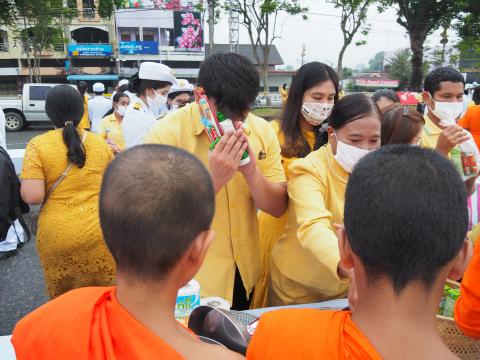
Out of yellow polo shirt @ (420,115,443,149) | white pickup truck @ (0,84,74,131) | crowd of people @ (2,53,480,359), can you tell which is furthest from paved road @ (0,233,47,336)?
white pickup truck @ (0,84,74,131)

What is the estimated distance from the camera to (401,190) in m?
0.84

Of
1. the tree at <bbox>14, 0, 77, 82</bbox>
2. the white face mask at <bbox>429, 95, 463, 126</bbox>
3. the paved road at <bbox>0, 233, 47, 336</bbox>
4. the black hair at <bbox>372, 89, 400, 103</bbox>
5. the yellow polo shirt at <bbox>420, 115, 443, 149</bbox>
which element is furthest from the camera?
the tree at <bbox>14, 0, 77, 82</bbox>

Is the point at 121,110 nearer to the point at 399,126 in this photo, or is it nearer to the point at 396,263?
the point at 399,126

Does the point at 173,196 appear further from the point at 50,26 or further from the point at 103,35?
the point at 103,35

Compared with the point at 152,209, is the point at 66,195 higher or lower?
lower

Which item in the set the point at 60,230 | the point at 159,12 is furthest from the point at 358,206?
the point at 159,12

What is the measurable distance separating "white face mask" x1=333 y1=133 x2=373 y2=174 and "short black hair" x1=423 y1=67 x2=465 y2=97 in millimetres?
1707

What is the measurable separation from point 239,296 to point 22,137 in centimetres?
1198

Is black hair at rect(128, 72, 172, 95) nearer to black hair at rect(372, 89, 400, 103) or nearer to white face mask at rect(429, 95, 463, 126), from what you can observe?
black hair at rect(372, 89, 400, 103)

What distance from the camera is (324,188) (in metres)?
1.74

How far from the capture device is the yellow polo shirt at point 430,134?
8.71ft

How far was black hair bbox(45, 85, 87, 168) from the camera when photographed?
7.44 feet

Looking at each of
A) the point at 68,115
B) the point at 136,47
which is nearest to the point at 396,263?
the point at 68,115

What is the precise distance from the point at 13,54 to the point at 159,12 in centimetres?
1210
